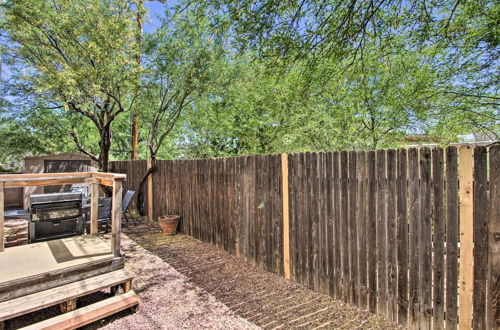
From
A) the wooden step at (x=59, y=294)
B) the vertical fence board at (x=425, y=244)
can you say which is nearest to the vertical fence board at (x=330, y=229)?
the vertical fence board at (x=425, y=244)

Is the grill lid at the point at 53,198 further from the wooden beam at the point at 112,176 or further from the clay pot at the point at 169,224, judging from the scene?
the clay pot at the point at 169,224

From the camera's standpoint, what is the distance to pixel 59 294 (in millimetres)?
2406

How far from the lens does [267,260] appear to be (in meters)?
3.59

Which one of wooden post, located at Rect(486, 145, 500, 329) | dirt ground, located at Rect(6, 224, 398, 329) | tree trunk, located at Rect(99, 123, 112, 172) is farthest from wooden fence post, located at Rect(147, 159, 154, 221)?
wooden post, located at Rect(486, 145, 500, 329)

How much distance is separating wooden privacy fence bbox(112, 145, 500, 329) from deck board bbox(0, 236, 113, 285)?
2.02 metres

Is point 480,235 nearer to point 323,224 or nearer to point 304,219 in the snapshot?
point 323,224

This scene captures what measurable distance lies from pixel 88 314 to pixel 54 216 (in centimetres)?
194

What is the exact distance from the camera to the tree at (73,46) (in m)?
4.83

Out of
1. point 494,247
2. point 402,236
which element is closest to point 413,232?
point 402,236

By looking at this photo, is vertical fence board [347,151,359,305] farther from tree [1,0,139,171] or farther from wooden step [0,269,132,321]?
tree [1,0,139,171]

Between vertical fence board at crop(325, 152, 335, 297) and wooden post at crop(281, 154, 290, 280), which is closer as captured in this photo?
vertical fence board at crop(325, 152, 335, 297)

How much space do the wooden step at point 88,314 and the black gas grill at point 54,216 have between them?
1786mm

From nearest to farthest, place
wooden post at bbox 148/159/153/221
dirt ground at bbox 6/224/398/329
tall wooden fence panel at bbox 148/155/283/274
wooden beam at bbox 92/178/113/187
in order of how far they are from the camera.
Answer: dirt ground at bbox 6/224/398/329 < wooden beam at bbox 92/178/113/187 < tall wooden fence panel at bbox 148/155/283/274 < wooden post at bbox 148/159/153/221

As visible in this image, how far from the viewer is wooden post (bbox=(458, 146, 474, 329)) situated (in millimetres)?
1897
